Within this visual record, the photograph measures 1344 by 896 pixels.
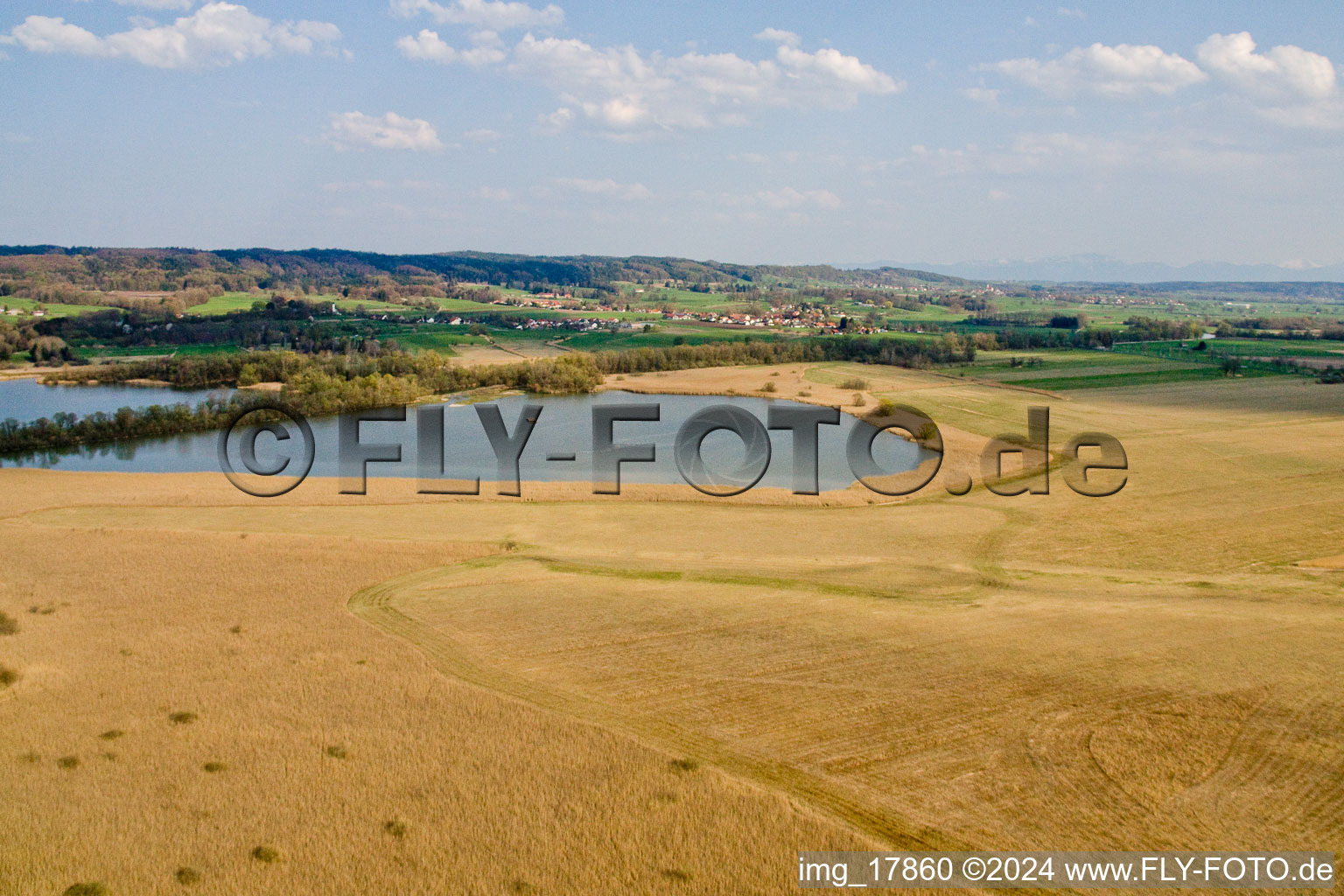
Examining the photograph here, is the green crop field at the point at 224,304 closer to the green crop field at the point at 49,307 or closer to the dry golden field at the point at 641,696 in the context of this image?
the green crop field at the point at 49,307

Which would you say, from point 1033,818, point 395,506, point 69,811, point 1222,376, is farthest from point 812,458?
point 1222,376

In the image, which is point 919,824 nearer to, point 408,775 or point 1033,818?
point 1033,818

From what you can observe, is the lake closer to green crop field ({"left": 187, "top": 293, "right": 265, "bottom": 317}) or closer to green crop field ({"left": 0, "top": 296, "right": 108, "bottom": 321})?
green crop field ({"left": 0, "top": 296, "right": 108, "bottom": 321})

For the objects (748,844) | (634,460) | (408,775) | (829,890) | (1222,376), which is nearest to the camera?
(829,890)

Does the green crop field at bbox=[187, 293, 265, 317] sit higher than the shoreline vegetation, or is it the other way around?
the green crop field at bbox=[187, 293, 265, 317]
